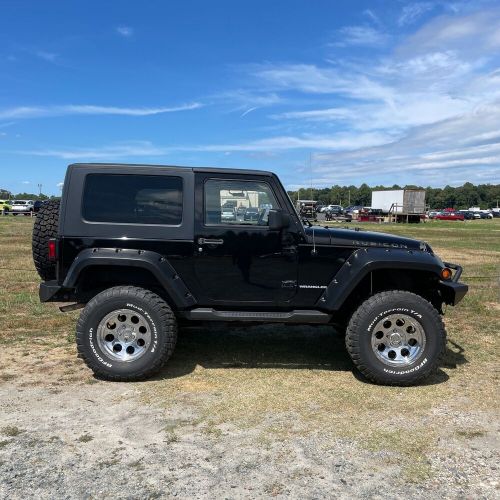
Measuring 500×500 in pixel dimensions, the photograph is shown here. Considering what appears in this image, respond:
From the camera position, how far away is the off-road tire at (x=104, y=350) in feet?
14.6

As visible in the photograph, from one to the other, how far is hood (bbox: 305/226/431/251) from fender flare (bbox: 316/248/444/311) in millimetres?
78

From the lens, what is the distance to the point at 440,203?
14125 cm

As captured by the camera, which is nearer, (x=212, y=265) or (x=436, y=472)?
(x=436, y=472)

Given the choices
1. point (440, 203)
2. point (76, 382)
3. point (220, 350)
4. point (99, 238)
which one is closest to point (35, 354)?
point (76, 382)

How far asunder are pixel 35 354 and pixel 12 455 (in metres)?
2.13

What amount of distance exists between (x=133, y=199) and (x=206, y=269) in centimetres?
94

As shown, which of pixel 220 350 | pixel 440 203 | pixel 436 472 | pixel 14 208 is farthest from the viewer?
pixel 440 203

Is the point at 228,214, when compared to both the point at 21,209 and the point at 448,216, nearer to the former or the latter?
the point at 21,209

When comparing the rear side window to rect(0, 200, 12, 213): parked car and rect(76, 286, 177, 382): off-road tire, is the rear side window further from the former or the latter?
rect(0, 200, 12, 213): parked car

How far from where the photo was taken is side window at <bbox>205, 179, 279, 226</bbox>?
466cm

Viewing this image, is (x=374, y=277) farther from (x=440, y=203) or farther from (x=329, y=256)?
(x=440, y=203)

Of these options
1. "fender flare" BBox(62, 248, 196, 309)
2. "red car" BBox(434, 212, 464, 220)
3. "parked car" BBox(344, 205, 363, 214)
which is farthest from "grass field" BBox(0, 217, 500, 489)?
"red car" BBox(434, 212, 464, 220)

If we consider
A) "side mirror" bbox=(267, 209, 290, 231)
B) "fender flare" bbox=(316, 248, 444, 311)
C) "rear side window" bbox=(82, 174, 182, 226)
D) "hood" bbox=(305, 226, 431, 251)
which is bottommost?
"fender flare" bbox=(316, 248, 444, 311)

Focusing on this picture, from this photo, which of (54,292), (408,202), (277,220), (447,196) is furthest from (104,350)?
(447,196)
